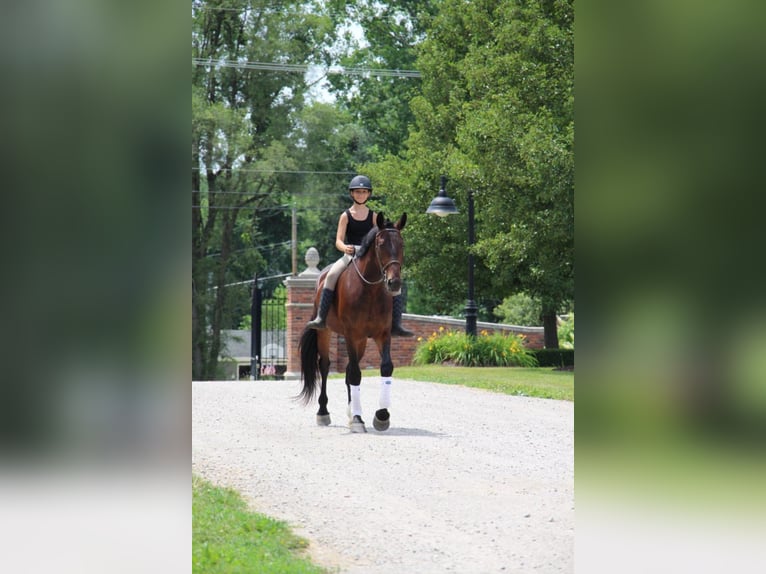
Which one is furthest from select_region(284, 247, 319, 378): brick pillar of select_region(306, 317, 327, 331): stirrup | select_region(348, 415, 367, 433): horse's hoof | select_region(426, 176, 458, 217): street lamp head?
select_region(348, 415, 367, 433): horse's hoof

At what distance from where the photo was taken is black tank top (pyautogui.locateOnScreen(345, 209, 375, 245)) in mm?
A: 11750

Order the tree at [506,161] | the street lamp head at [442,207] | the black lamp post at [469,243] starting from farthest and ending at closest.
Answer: the black lamp post at [469,243], the street lamp head at [442,207], the tree at [506,161]

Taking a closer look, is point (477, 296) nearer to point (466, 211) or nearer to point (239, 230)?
point (466, 211)

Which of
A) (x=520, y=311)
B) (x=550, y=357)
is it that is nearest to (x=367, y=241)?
(x=550, y=357)

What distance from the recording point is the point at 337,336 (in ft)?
92.0

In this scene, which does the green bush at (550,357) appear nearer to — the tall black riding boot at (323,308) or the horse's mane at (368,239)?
the tall black riding boot at (323,308)

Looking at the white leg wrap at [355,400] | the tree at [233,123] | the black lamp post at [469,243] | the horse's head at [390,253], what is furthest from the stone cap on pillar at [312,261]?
the horse's head at [390,253]

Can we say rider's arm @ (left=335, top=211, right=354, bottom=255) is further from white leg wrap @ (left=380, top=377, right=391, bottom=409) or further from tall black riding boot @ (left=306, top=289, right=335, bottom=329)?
white leg wrap @ (left=380, top=377, right=391, bottom=409)

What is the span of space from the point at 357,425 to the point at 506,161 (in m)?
12.0

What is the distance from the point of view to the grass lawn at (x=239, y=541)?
5293 millimetres

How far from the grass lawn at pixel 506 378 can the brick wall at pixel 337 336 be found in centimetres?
499

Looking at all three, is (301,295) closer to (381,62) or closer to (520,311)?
(520,311)

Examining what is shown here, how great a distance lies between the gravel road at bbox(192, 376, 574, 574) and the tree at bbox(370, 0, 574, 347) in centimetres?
739

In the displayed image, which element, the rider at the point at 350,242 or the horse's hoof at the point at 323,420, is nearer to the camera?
the rider at the point at 350,242
